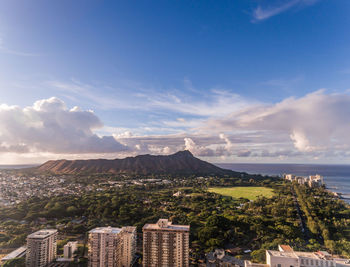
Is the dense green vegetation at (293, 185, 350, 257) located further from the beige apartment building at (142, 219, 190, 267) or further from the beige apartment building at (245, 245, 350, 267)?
the beige apartment building at (142, 219, 190, 267)

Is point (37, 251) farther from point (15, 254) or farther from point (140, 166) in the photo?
point (140, 166)

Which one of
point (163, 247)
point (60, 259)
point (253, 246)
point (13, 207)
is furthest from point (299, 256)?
point (13, 207)

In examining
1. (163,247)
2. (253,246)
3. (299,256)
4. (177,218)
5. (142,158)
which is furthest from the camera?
(142,158)

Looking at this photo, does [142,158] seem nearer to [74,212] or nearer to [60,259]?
[74,212]

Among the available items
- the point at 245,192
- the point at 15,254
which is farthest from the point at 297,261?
the point at 245,192

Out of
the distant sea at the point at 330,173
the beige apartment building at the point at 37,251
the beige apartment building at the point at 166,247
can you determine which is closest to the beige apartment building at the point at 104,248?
the beige apartment building at the point at 166,247

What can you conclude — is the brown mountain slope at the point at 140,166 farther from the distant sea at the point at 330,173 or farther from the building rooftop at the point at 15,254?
the building rooftop at the point at 15,254
